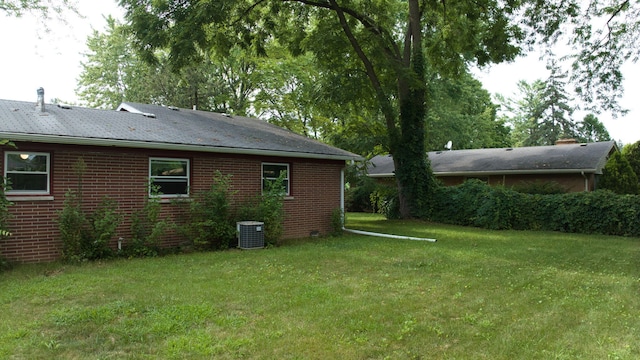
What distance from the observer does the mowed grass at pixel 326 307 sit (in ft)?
13.9

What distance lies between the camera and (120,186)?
32.3 feet

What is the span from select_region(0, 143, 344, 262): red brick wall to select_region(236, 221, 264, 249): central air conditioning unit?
4.21ft

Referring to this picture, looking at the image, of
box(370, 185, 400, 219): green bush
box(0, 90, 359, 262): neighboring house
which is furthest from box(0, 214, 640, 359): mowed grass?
box(370, 185, 400, 219): green bush

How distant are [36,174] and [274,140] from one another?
6.32 m

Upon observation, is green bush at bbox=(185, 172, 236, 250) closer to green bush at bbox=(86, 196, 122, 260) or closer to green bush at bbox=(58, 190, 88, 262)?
green bush at bbox=(86, 196, 122, 260)

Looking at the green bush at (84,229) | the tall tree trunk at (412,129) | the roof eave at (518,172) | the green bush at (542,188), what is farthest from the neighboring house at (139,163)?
the roof eave at (518,172)

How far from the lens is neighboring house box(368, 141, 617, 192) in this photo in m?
19.5

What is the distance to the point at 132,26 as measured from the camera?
1413 cm

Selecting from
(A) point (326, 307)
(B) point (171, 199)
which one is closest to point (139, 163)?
(B) point (171, 199)

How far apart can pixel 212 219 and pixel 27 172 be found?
157 inches

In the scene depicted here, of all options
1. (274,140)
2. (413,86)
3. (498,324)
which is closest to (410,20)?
(413,86)

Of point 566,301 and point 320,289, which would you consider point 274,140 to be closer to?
point 320,289

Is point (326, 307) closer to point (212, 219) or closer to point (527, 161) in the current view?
point (212, 219)

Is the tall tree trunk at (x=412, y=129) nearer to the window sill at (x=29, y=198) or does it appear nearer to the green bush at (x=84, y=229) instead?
the green bush at (x=84, y=229)
